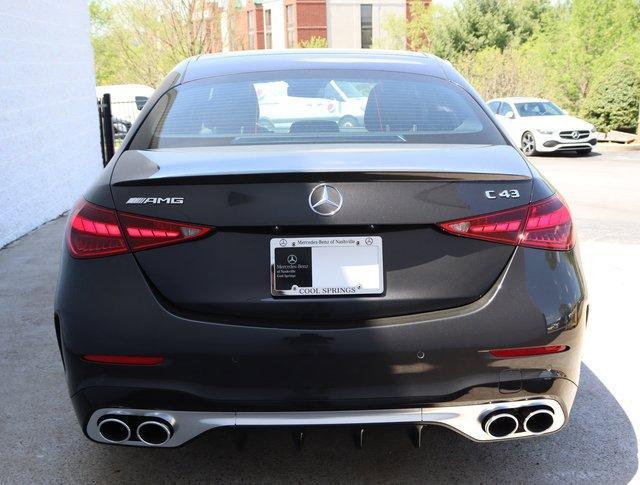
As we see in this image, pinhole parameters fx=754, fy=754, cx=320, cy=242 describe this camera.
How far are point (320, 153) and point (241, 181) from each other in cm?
35

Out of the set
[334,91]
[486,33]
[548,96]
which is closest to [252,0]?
[486,33]

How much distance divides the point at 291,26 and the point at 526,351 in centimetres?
6943

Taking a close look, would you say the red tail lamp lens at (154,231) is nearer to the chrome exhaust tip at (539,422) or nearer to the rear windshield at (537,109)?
the chrome exhaust tip at (539,422)

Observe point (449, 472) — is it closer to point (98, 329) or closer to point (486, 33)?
point (98, 329)

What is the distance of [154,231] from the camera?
2412mm

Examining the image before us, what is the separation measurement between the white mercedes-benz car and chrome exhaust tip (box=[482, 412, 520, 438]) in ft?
57.4

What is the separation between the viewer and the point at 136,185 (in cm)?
246

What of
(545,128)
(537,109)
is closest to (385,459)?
(545,128)

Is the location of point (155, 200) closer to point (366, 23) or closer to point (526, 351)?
point (526, 351)

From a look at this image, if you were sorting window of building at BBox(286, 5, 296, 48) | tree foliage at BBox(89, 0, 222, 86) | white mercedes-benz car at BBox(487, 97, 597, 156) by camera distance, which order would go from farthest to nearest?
window of building at BBox(286, 5, 296, 48) → tree foliage at BBox(89, 0, 222, 86) → white mercedes-benz car at BBox(487, 97, 597, 156)

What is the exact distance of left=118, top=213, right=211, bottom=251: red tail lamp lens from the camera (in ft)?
7.84

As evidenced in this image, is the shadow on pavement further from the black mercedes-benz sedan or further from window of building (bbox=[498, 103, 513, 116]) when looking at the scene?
window of building (bbox=[498, 103, 513, 116])

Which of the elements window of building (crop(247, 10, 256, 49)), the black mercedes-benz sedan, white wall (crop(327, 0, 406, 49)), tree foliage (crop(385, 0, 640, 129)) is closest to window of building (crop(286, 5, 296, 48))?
white wall (crop(327, 0, 406, 49))

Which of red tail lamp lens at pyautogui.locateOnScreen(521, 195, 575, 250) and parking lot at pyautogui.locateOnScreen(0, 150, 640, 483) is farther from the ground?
red tail lamp lens at pyautogui.locateOnScreen(521, 195, 575, 250)
